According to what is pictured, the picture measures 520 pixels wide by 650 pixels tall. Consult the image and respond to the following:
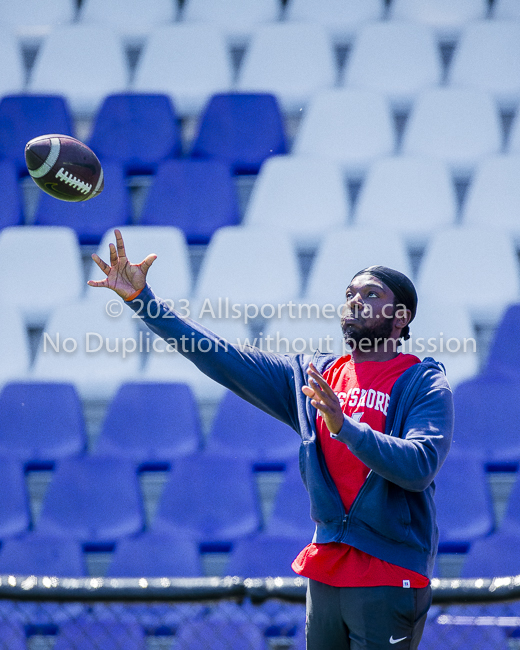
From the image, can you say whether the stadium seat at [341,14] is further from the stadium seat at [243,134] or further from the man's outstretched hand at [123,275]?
the man's outstretched hand at [123,275]

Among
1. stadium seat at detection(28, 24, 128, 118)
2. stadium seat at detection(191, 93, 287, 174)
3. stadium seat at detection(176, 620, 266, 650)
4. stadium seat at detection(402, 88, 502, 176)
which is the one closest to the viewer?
stadium seat at detection(176, 620, 266, 650)

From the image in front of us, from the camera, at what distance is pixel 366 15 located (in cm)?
468

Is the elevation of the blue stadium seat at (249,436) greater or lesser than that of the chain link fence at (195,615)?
greater

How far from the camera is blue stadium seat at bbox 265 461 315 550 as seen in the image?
9.23 feet

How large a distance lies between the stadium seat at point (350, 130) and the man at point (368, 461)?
253 cm

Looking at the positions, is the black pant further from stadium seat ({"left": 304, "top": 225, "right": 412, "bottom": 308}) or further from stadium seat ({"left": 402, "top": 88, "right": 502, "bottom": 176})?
stadium seat ({"left": 402, "top": 88, "right": 502, "bottom": 176})

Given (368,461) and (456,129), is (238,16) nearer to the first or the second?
(456,129)

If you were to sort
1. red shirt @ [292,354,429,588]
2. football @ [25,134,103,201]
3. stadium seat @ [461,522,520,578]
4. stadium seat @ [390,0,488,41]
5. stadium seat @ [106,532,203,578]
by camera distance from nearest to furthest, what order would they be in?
1. red shirt @ [292,354,429,588]
2. football @ [25,134,103,201]
3. stadium seat @ [461,522,520,578]
4. stadium seat @ [106,532,203,578]
5. stadium seat @ [390,0,488,41]

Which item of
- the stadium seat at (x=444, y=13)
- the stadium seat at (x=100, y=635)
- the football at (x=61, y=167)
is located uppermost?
the stadium seat at (x=444, y=13)

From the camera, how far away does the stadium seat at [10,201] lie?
4.02 metres

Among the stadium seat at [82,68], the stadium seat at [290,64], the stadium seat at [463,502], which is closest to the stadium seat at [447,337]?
the stadium seat at [463,502]

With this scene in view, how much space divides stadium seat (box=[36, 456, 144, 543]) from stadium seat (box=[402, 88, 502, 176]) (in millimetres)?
2210

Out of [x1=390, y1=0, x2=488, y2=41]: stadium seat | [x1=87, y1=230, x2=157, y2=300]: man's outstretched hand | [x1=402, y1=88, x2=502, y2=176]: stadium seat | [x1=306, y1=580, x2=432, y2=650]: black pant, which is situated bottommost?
[x1=306, y1=580, x2=432, y2=650]: black pant

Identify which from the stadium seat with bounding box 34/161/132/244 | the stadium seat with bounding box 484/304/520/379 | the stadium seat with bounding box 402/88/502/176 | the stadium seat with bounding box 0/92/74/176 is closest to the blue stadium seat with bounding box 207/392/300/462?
the stadium seat with bounding box 484/304/520/379
